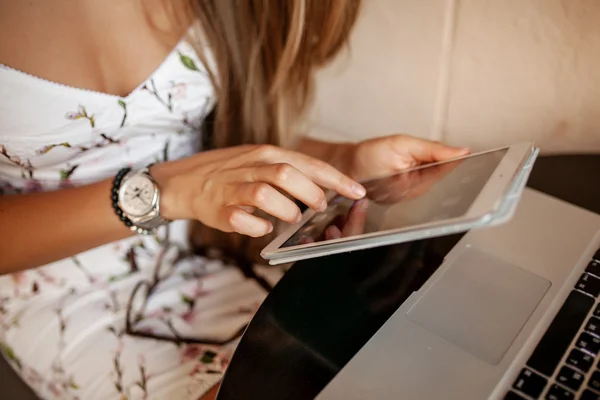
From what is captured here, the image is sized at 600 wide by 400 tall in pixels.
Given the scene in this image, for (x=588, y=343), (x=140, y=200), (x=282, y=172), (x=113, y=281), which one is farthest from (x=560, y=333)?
(x=113, y=281)

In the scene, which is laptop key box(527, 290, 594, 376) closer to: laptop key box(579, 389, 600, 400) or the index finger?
laptop key box(579, 389, 600, 400)

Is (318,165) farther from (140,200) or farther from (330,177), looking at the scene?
(140,200)

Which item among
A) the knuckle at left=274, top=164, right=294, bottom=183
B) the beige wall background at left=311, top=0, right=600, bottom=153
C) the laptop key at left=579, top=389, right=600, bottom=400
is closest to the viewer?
the laptop key at left=579, top=389, right=600, bottom=400

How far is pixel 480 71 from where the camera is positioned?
0.64 m

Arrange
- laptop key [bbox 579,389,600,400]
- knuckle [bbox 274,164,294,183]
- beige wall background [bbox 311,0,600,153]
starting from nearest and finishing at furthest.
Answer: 1. laptop key [bbox 579,389,600,400]
2. knuckle [bbox 274,164,294,183]
3. beige wall background [bbox 311,0,600,153]

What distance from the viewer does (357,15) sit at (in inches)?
26.5

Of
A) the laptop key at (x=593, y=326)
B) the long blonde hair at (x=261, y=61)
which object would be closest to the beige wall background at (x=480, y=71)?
the long blonde hair at (x=261, y=61)

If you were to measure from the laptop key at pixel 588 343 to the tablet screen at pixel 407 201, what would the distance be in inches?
5.5

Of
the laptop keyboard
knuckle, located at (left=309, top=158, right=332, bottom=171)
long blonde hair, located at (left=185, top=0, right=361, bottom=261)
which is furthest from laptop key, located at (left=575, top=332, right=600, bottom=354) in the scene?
long blonde hair, located at (left=185, top=0, right=361, bottom=261)

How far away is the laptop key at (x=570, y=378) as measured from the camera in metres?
0.37

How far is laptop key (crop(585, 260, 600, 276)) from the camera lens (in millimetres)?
451

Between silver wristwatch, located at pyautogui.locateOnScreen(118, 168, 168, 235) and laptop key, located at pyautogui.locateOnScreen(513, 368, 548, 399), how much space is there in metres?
0.37

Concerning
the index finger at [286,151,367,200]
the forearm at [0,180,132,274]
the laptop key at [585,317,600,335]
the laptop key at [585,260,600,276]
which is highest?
the laptop key at [585,260,600,276]

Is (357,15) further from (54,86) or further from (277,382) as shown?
(277,382)
